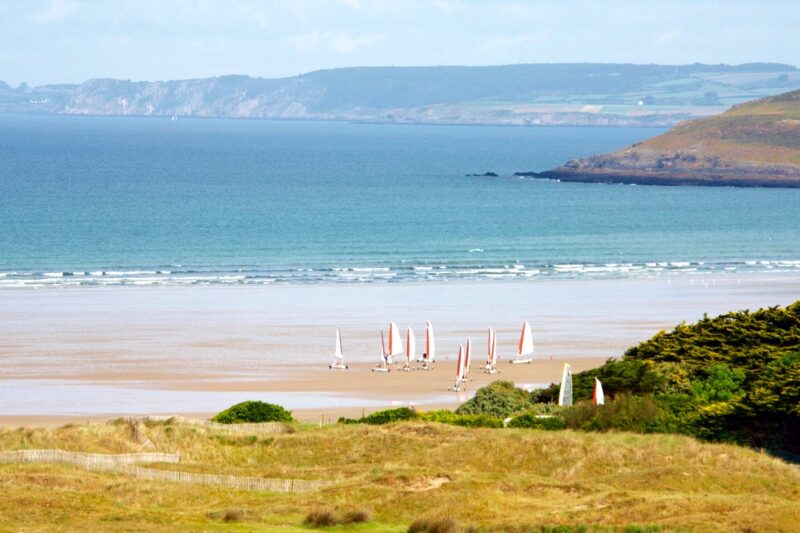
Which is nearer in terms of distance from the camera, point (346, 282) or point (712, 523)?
point (712, 523)

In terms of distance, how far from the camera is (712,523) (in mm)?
21500

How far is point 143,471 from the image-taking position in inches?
1069

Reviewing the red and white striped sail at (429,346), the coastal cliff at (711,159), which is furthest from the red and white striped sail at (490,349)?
the coastal cliff at (711,159)

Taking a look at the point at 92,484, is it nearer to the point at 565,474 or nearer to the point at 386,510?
the point at 386,510

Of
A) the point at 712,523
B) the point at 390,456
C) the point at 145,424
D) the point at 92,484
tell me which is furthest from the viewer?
the point at 145,424

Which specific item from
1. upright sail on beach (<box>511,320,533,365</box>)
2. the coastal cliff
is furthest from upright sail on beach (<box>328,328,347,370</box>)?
the coastal cliff

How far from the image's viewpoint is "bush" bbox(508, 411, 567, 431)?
105 ft

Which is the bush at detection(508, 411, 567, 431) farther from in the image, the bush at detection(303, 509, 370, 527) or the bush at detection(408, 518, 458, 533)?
the bush at detection(408, 518, 458, 533)

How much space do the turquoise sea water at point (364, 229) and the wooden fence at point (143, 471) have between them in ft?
150

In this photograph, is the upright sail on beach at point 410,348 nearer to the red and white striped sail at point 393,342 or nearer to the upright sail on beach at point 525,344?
the red and white striped sail at point 393,342

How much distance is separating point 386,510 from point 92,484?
579cm

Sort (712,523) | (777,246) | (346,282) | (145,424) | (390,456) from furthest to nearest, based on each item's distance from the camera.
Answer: (777,246)
(346,282)
(145,424)
(390,456)
(712,523)

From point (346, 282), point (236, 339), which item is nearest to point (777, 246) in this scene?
point (346, 282)

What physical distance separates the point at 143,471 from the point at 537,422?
9907 millimetres
